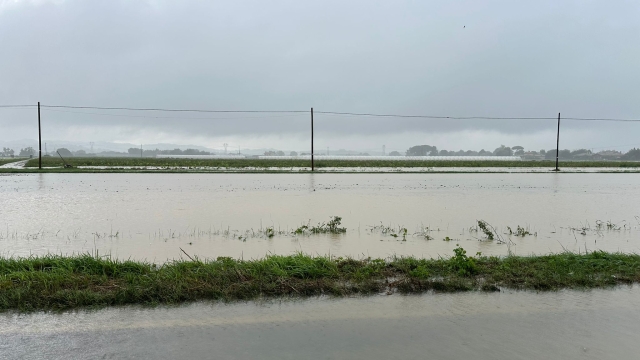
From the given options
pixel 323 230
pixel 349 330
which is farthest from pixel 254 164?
pixel 349 330

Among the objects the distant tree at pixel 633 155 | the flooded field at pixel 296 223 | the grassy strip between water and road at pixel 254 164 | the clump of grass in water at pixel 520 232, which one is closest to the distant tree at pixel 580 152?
the distant tree at pixel 633 155

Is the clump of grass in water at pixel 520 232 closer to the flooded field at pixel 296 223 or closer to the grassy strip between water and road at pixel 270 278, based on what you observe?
the flooded field at pixel 296 223

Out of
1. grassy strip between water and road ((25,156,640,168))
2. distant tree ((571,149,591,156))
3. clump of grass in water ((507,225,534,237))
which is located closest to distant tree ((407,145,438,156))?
distant tree ((571,149,591,156))

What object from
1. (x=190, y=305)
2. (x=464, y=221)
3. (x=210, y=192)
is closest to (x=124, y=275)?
(x=190, y=305)

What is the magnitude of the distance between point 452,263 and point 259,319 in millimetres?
3205

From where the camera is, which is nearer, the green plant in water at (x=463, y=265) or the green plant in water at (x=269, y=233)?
the green plant in water at (x=463, y=265)

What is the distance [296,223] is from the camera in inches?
461

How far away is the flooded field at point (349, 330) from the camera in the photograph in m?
4.40

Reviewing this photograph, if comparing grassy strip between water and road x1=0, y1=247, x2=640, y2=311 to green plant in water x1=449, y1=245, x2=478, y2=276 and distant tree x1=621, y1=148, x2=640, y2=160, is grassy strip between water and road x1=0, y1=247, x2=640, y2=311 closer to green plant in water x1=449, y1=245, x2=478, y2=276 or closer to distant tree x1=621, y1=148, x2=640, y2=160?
green plant in water x1=449, y1=245, x2=478, y2=276

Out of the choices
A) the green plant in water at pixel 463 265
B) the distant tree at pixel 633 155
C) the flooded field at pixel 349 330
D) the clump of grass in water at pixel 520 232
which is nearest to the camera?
the flooded field at pixel 349 330

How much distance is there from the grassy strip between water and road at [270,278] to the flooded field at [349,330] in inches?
9.6

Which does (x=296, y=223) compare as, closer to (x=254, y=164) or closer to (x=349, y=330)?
(x=349, y=330)

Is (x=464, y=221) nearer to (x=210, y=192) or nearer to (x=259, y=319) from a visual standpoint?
(x=259, y=319)

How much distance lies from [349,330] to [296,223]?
691cm
